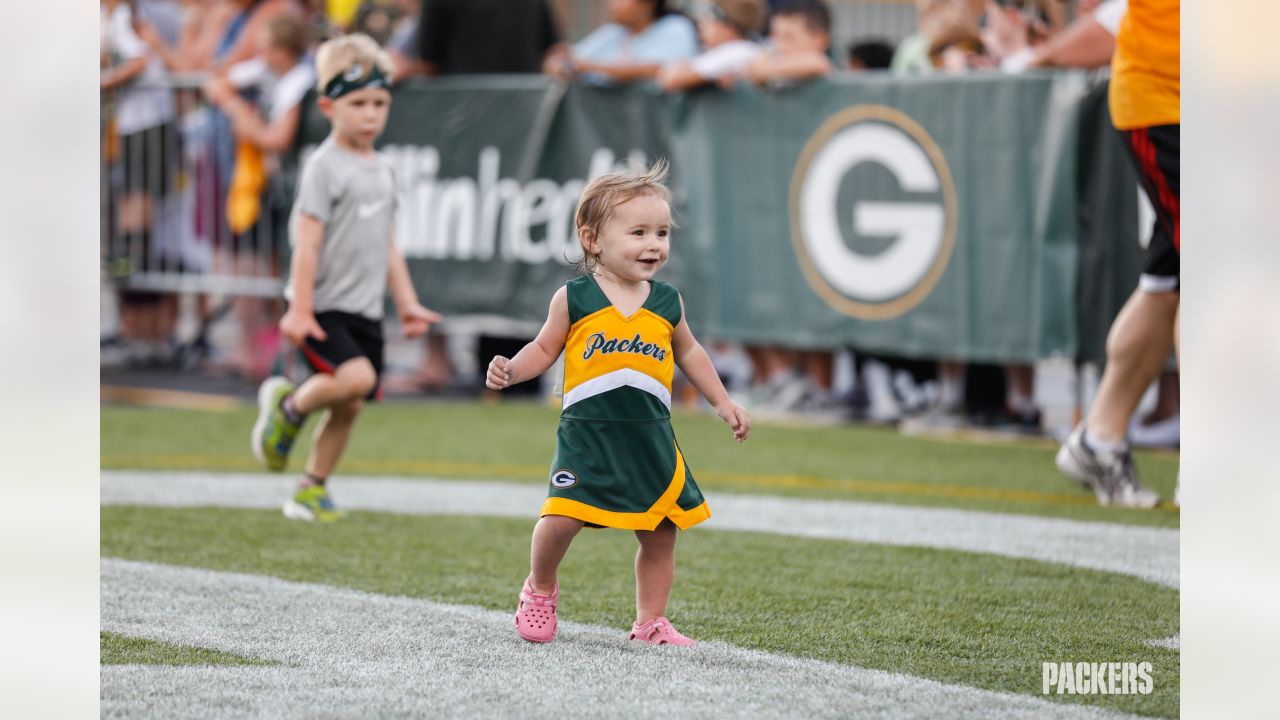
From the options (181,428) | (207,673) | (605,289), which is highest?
(605,289)

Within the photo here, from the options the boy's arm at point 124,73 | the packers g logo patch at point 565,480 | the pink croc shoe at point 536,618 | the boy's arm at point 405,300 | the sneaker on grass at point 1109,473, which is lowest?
the sneaker on grass at point 1109,473

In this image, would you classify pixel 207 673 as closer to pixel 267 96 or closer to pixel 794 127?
pixel 794 127

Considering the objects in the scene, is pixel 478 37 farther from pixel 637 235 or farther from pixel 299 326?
pixel 637 235

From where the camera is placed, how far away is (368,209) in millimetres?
6598

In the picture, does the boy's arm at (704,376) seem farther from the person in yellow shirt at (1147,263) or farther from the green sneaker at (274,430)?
the green sneaker at (274,430)

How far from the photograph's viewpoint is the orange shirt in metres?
6.20

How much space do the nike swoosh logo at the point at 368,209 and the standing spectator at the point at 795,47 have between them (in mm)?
3535

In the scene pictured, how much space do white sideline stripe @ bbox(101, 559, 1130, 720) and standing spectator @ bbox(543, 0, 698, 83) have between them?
599 centimetres

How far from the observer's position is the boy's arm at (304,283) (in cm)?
634

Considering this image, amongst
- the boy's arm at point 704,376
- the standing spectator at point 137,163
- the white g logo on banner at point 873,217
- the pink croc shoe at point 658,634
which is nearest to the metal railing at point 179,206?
the standing spectator at point 137,163

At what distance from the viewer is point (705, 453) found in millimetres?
8422
